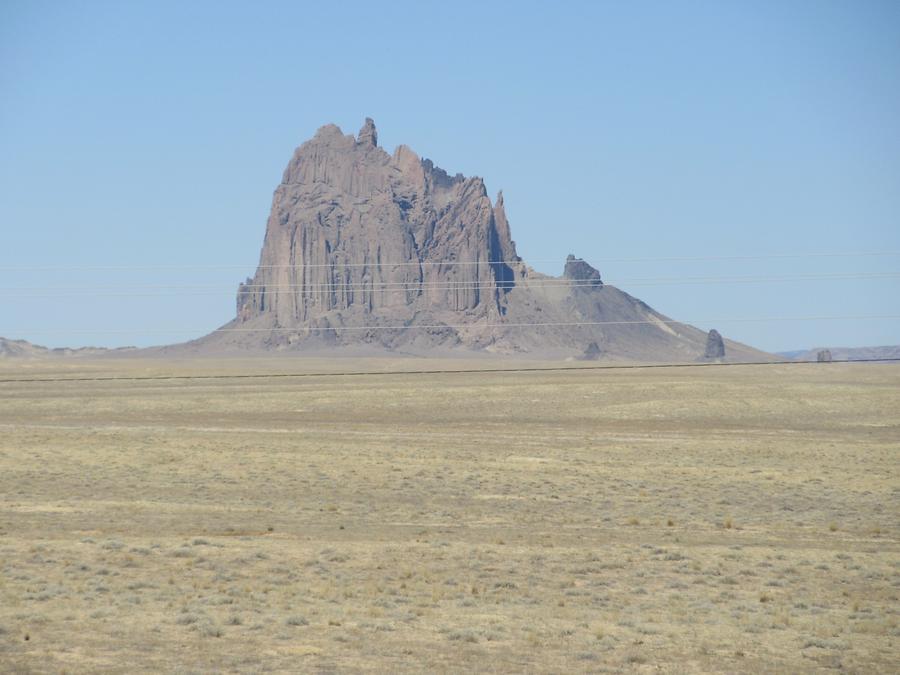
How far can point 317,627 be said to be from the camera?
1992cm

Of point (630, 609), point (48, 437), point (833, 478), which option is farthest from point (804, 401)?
point (630, 609)

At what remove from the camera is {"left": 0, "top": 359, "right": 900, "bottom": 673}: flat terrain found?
1880 cm

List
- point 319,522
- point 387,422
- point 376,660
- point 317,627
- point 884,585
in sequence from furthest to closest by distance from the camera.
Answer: point 387,422
point 319,522
point 884,585
point 317,627
point 376,660

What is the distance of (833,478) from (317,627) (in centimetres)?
2833

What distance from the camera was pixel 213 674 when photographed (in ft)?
55.2

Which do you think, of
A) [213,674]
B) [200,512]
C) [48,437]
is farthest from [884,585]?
[48,437]

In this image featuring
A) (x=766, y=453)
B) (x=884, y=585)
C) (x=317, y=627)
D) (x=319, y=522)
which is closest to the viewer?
(x=317, y=627)

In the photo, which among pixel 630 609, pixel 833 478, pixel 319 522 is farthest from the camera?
pixel 833 478

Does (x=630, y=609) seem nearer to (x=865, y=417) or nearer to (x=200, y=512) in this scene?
(x=200, y=512)

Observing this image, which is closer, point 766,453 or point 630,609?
point 630,609

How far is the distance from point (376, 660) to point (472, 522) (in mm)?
14848

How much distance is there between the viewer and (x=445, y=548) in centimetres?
2781

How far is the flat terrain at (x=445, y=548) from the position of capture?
18.8 metres

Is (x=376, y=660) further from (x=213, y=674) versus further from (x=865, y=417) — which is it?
(x=865, y=417)
